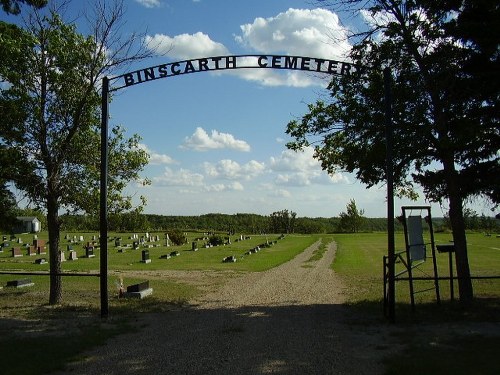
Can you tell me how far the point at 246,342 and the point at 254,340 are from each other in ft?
0.75

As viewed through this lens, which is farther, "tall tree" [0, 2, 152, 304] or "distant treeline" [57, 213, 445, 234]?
"distant treeline" [57, 213, 445, 234]

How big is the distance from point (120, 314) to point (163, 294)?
3996 mm

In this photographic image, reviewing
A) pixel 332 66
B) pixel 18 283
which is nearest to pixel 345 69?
pixel 332 66

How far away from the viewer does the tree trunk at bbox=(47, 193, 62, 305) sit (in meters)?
14.0

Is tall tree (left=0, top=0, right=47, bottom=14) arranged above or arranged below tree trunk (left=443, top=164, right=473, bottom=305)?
above

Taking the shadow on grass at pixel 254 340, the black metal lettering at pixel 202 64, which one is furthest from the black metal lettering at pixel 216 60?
the shadow on grass at pixel 254 340

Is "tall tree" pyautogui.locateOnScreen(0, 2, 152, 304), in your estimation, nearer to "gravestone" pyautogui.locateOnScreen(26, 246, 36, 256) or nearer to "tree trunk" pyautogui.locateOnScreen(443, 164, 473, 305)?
"tree trunk" pyautogui.locateOnScreen(443, 164, 473, 305)

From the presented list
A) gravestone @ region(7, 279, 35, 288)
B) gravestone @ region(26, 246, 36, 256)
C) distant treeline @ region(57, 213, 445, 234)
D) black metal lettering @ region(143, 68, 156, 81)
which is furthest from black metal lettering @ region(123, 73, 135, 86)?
distant treeline @ region(57, 213, 445, 234)

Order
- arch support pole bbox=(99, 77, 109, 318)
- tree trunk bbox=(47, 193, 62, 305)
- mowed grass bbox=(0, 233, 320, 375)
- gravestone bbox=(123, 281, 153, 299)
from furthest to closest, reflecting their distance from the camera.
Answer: gravestone bbox=(123, 281, 153, 299), tree trunk bbox=(47, 193, 62, 305), arch support pole bbox=(99, 77, 109, 318), mowed grass bbox=(0, 233, 320, 375)

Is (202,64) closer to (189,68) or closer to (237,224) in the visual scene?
(189,68)

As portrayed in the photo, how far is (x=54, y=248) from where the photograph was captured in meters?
14.3

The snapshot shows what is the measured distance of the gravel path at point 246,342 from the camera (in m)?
7.18

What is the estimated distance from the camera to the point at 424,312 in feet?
39.2

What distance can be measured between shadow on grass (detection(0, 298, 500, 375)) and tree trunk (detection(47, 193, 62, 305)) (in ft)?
3.08
